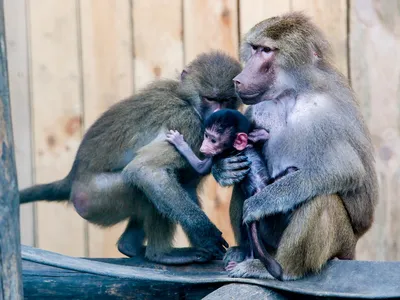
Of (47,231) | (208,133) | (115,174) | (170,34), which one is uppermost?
(170,34)

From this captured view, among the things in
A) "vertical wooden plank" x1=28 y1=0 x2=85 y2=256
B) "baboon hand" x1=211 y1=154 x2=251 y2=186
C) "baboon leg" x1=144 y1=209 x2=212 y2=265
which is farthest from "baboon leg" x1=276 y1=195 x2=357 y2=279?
"vertical wooden plank" x1=28 y1=0 x2=85 y2=256

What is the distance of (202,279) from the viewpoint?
387 cm

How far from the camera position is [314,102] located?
13.3 ft

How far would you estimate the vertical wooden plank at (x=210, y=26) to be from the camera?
5500mm

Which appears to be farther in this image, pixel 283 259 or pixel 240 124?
pixel 240 124

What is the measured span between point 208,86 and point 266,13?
91 centimetres

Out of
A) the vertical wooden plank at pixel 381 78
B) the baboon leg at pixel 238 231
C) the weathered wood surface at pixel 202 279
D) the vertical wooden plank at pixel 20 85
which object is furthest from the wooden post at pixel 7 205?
the vertical wooden plank at pixel 381 78

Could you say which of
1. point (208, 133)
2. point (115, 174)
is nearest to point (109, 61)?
point (115, 174)

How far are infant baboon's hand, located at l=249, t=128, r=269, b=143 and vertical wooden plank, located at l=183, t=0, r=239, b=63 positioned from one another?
4.28ft

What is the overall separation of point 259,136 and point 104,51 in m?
1.60

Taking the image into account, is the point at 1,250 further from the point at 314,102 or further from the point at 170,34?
the point at 170,34

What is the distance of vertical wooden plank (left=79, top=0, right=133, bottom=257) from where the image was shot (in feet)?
18.0

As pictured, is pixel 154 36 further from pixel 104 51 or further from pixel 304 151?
pixel 304 151

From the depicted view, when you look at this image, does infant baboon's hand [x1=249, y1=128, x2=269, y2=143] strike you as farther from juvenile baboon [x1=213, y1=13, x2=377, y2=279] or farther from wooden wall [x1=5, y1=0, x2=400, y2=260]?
wooden wall [x1=5, y1=0, x2=400, y2=260]
